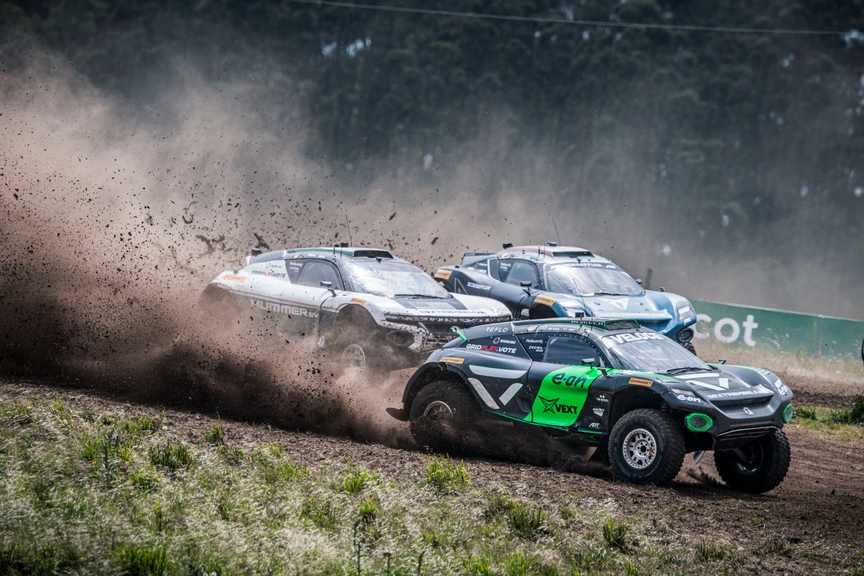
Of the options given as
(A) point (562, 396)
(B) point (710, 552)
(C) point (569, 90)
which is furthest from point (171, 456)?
(C) point (569, 90)

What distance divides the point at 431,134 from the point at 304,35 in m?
7.58

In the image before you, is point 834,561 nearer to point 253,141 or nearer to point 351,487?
point 351,487

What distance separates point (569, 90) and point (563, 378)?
34653 millimetres

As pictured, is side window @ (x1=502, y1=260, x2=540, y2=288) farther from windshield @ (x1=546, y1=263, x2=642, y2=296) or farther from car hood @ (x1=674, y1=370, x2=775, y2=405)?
car hood @ (x1=674, y1=370, x2=775, y2=405)

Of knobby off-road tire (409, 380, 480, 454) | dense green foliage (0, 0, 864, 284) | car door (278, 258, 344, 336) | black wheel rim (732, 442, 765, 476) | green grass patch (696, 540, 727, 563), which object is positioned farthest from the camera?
dense green foliage (0, 0, 864, 284)

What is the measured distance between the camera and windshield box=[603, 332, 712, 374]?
338 inches

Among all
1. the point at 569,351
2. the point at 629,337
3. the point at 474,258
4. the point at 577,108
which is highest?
the point at 577,108

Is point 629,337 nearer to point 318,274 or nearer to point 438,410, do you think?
point 438,410

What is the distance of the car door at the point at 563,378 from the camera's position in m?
8.60

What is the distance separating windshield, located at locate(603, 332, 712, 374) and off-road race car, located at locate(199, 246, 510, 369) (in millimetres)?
2933

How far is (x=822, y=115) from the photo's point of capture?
130ft

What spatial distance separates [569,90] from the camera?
1635 inches

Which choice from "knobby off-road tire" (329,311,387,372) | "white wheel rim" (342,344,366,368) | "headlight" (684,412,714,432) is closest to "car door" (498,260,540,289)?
"knobby off-road tire" (329,311,387,372)

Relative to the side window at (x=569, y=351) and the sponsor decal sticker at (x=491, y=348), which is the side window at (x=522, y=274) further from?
the side window at (x=569, y=351)
